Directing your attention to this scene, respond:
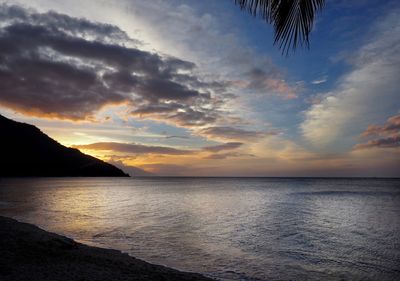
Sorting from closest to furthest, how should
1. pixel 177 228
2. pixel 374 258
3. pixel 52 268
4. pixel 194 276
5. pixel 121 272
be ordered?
pixel 52 268, pixel 121 272, pixel 194 276, pixel 374 258, pixel 177 228

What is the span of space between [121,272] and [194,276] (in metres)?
2.84

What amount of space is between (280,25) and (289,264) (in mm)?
15241

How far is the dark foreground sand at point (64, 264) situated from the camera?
32.8ft

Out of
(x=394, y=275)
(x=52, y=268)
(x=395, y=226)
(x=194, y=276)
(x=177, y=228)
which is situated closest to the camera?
(x=52, y=268)

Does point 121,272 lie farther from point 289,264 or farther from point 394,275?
point 394,275

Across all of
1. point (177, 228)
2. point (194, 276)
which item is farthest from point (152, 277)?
point (177, 228)

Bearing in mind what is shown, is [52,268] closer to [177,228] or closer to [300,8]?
[300,8]

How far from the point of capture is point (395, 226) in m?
31.1

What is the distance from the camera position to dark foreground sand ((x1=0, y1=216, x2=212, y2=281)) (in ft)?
32.8


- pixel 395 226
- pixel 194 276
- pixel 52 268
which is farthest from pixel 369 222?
pixel 52 268

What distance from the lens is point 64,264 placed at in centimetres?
1152

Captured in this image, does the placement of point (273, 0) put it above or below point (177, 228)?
above

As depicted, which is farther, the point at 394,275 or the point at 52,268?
the point at 394,275

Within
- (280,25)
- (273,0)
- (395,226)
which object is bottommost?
(395,226)
